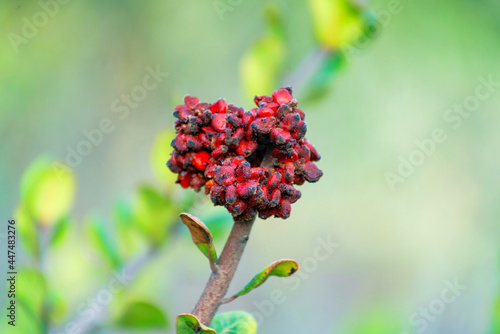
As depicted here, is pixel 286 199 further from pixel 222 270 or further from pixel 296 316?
pixel 296 316

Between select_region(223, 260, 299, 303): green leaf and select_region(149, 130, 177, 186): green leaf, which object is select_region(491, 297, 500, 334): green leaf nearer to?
select_region(223, 260, 299, 303): green leaf

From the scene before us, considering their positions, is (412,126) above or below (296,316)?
above

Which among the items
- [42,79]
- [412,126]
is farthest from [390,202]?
[42,79]

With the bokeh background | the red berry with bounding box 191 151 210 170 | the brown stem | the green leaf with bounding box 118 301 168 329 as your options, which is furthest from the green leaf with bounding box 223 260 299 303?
the bokeh background

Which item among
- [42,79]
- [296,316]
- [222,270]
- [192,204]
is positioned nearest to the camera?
[222,270]

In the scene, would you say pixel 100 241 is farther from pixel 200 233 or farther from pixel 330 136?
pixel 330 136
